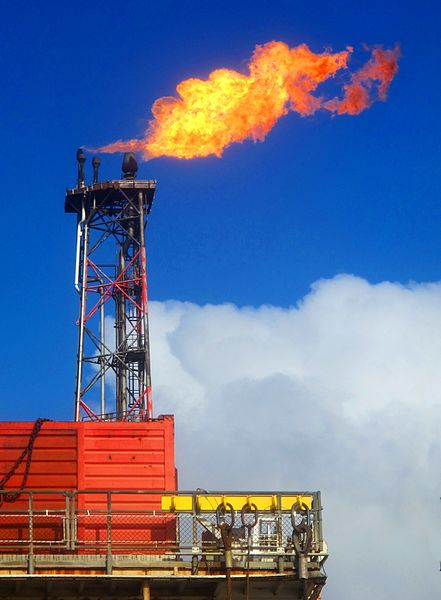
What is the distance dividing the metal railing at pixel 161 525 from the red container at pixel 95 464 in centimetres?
5

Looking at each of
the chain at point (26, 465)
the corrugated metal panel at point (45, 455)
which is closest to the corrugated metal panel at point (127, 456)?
the corrugated metal panel at point (45, 455)

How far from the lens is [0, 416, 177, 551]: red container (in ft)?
101

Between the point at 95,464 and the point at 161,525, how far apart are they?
2.63 m

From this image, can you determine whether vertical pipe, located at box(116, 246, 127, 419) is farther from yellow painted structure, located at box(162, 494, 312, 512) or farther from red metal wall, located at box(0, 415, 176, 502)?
yellow painted structure, located at box(162, 494, 312, 512)

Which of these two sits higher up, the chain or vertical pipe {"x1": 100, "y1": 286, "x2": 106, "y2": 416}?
vertical pipe {"x1": 100, "y1": 286, "x2": 106, "y2": 416}

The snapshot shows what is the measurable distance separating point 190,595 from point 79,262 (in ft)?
112

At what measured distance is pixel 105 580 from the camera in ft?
87.9

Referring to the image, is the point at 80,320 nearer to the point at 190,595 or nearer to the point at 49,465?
the point at 49,465

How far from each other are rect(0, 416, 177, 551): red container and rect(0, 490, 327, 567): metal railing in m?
0.05

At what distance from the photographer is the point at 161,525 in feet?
99.3

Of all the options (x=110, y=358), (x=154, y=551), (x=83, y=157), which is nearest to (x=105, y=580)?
(x=154, y=551)

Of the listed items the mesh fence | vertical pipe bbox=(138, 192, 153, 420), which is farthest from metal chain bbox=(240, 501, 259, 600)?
vertical pipe bbox=(138, 192, 153, 420)

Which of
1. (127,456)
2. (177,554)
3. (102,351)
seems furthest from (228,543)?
(102,351)

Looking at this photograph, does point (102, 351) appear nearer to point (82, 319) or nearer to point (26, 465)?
point (82, 319)
